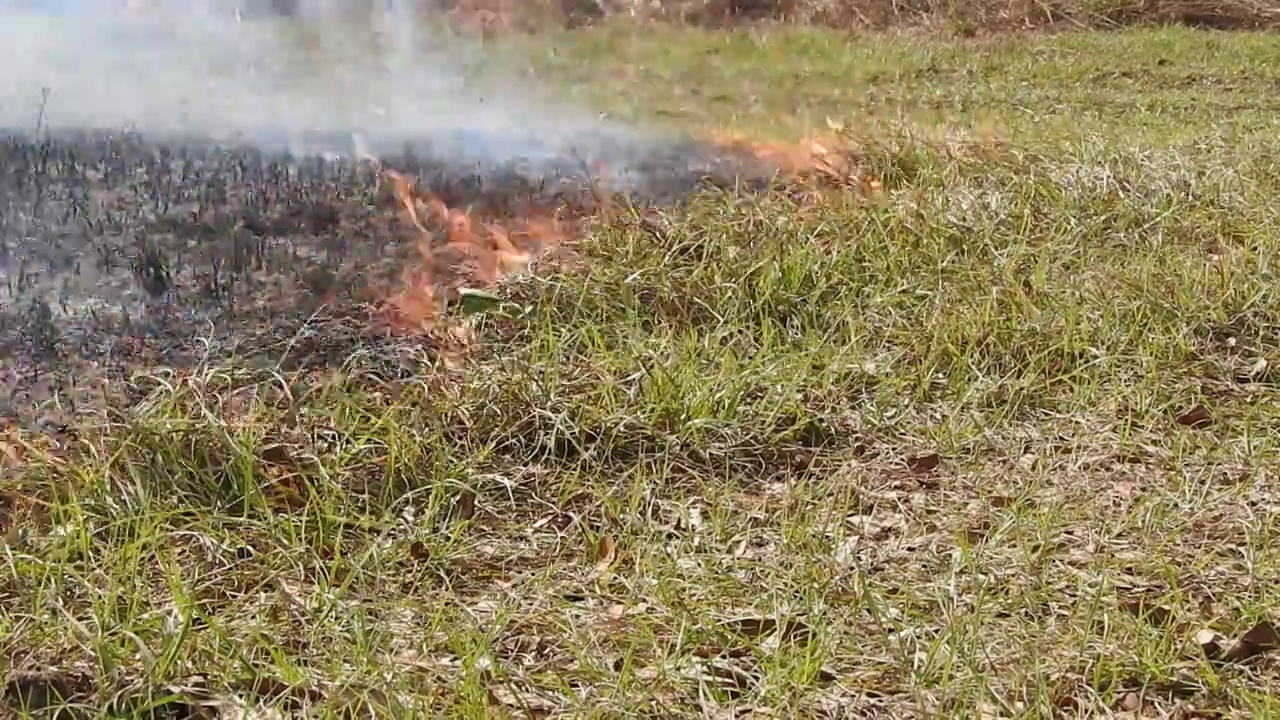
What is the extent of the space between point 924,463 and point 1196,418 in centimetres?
50

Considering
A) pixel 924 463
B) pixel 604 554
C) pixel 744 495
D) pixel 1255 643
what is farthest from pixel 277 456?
pixel 1255 643

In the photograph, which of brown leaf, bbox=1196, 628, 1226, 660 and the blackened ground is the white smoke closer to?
the blackened ground

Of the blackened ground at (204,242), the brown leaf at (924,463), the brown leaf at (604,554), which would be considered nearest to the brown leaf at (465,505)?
the brown leaf at (604,554)

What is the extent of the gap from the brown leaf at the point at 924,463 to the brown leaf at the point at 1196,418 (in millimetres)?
442

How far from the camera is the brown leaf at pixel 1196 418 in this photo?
5.57ft

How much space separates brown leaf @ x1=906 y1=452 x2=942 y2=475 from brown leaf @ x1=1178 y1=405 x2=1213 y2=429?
1.45 feet

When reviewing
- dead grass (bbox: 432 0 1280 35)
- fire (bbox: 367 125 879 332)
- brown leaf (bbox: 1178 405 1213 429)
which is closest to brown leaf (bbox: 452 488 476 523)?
fire (bbox: 367 125 879 332)

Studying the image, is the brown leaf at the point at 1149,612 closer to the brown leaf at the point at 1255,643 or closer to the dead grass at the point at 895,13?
the brown leaf at the point at 1255,643

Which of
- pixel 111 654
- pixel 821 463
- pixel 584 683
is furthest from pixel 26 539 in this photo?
pixel 821 463

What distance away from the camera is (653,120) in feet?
9.36

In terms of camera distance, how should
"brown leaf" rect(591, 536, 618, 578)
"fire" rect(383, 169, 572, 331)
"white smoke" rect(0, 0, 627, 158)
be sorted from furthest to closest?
→ "white smoke" rect(0, 0, 627, 158) < "fire" rect(383, 169, 572, 331) < "brown leaf" rect(591, 536, 618, 578)

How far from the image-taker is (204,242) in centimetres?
196

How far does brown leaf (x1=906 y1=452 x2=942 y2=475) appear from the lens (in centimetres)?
156

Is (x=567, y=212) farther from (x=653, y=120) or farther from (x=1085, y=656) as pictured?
(x=1085, y=656)
